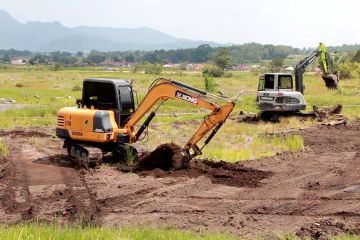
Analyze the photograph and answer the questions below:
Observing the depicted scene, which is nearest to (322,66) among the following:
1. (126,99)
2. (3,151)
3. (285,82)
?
(285,82)

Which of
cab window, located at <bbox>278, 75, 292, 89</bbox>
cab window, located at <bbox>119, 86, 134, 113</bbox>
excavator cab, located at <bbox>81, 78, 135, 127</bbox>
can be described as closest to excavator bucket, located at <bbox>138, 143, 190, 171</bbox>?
excavator cab, located at <bbox>81, 78, 135, 127</bbox>

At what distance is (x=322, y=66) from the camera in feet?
103

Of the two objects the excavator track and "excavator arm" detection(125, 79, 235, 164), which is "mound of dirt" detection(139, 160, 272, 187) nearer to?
"excavator arm" detection(125, 79, 235, 164)

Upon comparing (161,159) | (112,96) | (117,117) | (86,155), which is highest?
(112,96)

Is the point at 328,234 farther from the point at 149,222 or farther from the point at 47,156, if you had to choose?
the point at 47,156

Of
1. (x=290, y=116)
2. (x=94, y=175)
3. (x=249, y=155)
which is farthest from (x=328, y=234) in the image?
(x=290, y=116)

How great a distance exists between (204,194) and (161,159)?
319 cm

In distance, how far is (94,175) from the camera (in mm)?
14547

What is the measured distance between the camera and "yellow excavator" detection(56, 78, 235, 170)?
14.5m

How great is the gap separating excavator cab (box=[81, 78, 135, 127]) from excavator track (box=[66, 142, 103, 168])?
1132mm

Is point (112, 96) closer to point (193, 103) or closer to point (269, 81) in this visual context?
point (193, 103)

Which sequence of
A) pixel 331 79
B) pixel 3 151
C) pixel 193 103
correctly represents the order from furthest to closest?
pixel 331 79 < pixel 3 151 < pixel 193 103

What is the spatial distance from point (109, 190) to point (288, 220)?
455 cm

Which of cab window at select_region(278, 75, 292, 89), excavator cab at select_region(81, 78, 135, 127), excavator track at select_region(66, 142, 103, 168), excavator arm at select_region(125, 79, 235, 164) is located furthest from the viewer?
cab window at select_region(278, 75, 292, 89)
